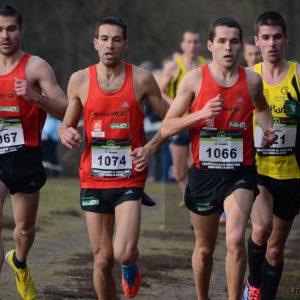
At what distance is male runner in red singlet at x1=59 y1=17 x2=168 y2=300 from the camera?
8.51 m

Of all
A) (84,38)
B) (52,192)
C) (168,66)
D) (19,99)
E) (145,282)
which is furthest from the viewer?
(84,38)

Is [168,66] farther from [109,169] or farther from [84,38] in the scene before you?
[84,38]

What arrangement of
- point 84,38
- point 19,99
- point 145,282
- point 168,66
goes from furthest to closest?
point 84,38 → point 168,66 → point 145,282 → point 19,99

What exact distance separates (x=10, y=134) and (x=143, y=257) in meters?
3.55

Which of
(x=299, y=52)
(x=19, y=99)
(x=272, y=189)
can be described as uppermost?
(x=19, y=99)

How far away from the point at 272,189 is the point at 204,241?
2.68 feet

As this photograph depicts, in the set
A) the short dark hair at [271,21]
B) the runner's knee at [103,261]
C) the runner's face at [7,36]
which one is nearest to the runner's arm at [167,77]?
the short dark hair at [271,21]

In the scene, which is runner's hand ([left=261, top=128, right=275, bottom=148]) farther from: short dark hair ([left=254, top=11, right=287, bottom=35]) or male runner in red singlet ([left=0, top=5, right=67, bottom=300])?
male runner in red singlet ([left=0, top=5, right=67, bottom=300])

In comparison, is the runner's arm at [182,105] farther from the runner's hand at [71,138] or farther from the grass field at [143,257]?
the grass field at [143,257]

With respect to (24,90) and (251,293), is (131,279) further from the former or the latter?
(24,90)

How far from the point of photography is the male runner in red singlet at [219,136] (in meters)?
8.67

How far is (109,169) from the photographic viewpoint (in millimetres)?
8633

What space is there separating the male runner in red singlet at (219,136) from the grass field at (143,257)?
145cm

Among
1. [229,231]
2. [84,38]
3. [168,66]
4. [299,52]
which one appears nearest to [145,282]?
[229,231]
